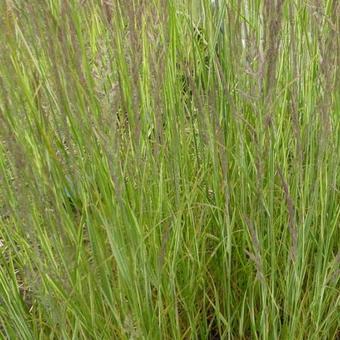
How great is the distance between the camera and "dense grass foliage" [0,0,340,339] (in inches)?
33.9

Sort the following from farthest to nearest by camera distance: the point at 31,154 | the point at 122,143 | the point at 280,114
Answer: the point at 280,114, the point at 122,143, the point at 31,154

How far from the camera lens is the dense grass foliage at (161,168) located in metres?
0.86

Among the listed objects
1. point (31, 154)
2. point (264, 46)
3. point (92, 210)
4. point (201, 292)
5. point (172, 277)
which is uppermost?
point (264, 46)

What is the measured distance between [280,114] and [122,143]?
0.35m

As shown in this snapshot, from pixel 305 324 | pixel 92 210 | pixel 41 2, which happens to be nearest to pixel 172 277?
pixel 92 210

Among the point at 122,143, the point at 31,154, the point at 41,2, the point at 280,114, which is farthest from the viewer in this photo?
the point at 280,114

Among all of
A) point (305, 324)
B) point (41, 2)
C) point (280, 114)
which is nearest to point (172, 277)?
point (305, 324)

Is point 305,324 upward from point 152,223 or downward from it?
downward

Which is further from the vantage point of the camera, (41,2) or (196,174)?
(196,174)

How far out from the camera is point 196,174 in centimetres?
122

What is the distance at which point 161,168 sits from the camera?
1.03 metres

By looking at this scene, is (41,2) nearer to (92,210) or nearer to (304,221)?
(92,210)

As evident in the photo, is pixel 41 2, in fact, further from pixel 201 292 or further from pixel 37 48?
pixel 201 292

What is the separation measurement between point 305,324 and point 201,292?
251mm
